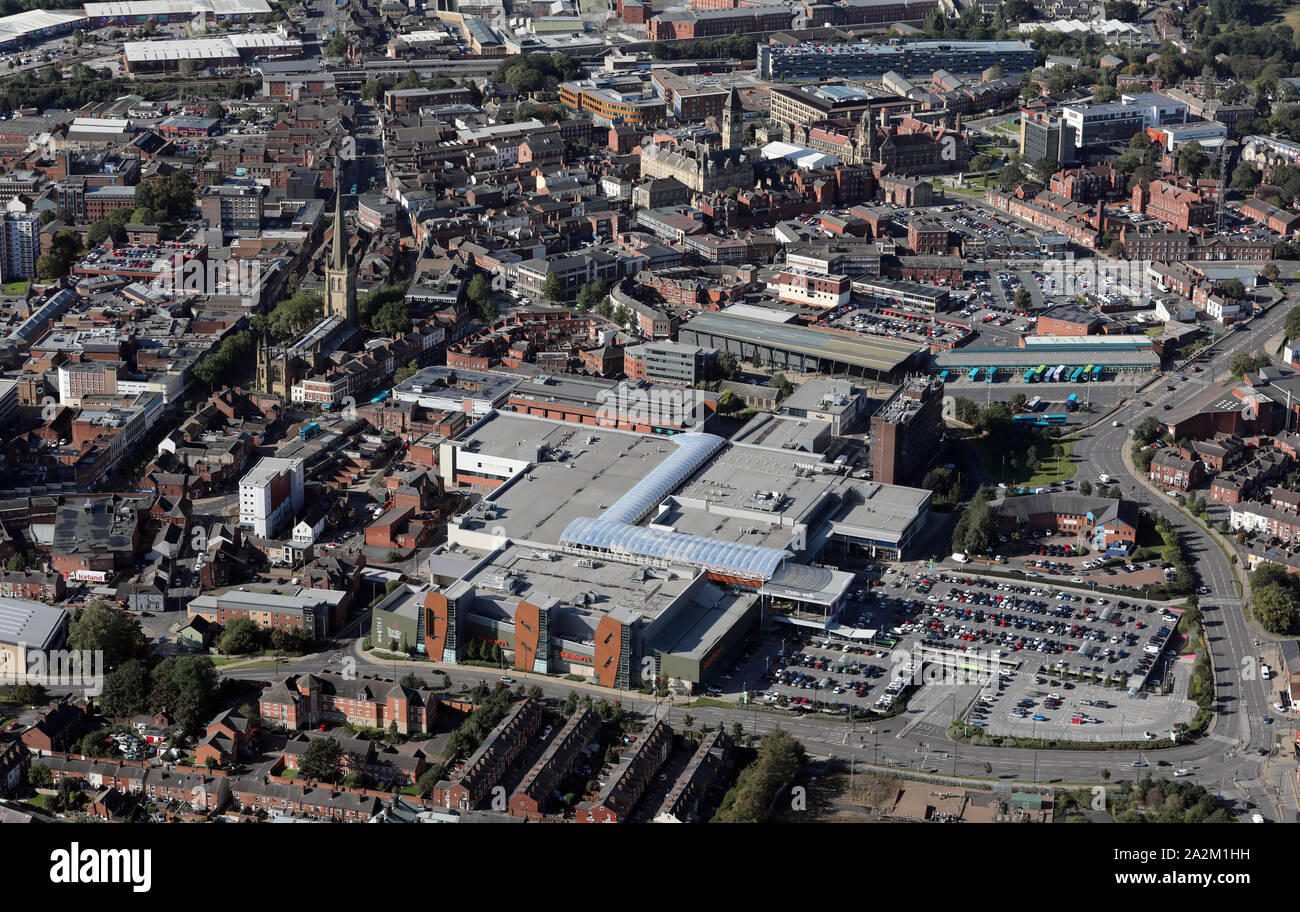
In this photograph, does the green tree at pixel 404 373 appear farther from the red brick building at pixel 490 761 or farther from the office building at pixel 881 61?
the office building at pixel 881 61

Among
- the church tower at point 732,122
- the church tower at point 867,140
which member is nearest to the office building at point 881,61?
the church tower at point 732,122

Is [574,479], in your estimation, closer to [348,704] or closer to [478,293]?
[348,704]

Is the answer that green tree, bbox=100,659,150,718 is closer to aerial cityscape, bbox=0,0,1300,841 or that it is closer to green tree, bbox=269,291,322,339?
aerial cityscape, bbox=0,0,1300,841

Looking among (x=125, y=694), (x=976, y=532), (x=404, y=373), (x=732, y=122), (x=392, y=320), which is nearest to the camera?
(x=125, y=694)

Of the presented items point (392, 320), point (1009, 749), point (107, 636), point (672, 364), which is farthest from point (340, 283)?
point (1009, 749)

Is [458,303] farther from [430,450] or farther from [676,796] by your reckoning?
[676,796]
